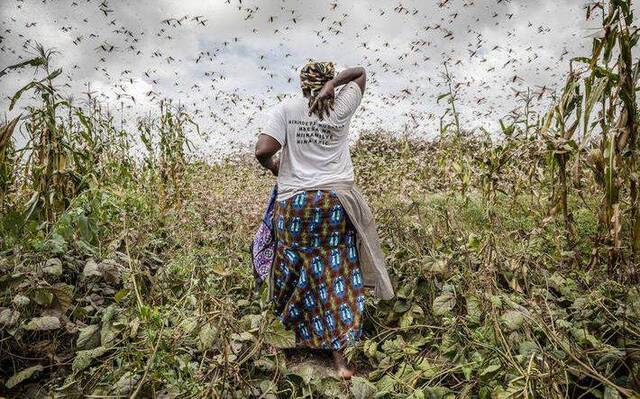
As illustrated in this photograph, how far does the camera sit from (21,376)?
206 cm

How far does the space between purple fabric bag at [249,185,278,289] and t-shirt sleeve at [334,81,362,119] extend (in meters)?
0.67

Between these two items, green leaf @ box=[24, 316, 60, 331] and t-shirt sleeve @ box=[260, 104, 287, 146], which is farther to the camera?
t-shirt sleeve @ box=[260, 104, 287, 146]

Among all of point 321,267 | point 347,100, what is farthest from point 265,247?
point 347,100

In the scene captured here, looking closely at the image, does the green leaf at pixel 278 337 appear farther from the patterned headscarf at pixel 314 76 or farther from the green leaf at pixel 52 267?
the patterned headscarf at pixel 314 76

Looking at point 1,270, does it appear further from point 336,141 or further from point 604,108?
point 604,108

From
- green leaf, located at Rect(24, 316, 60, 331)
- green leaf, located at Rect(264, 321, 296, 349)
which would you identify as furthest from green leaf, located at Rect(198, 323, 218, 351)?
green leaf, located at Rect(24, 316, 60, 331)

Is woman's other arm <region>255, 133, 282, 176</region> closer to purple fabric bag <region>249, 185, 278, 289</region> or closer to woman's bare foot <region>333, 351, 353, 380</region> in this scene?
purple fabric bag <region>249, 185, 278, 289</region>

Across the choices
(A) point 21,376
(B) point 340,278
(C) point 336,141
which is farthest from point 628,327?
(A) point 21,376

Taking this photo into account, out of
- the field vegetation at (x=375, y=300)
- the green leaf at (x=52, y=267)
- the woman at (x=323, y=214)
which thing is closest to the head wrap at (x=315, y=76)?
the woman at (x=323, y=214)

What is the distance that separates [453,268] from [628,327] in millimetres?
943

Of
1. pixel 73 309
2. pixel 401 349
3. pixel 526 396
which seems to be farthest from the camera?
pixel 73 309

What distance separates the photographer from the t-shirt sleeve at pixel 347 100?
2.66 m

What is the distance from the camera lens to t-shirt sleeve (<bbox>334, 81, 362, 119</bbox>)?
8.71 feet

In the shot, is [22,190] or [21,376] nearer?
[21,376]
